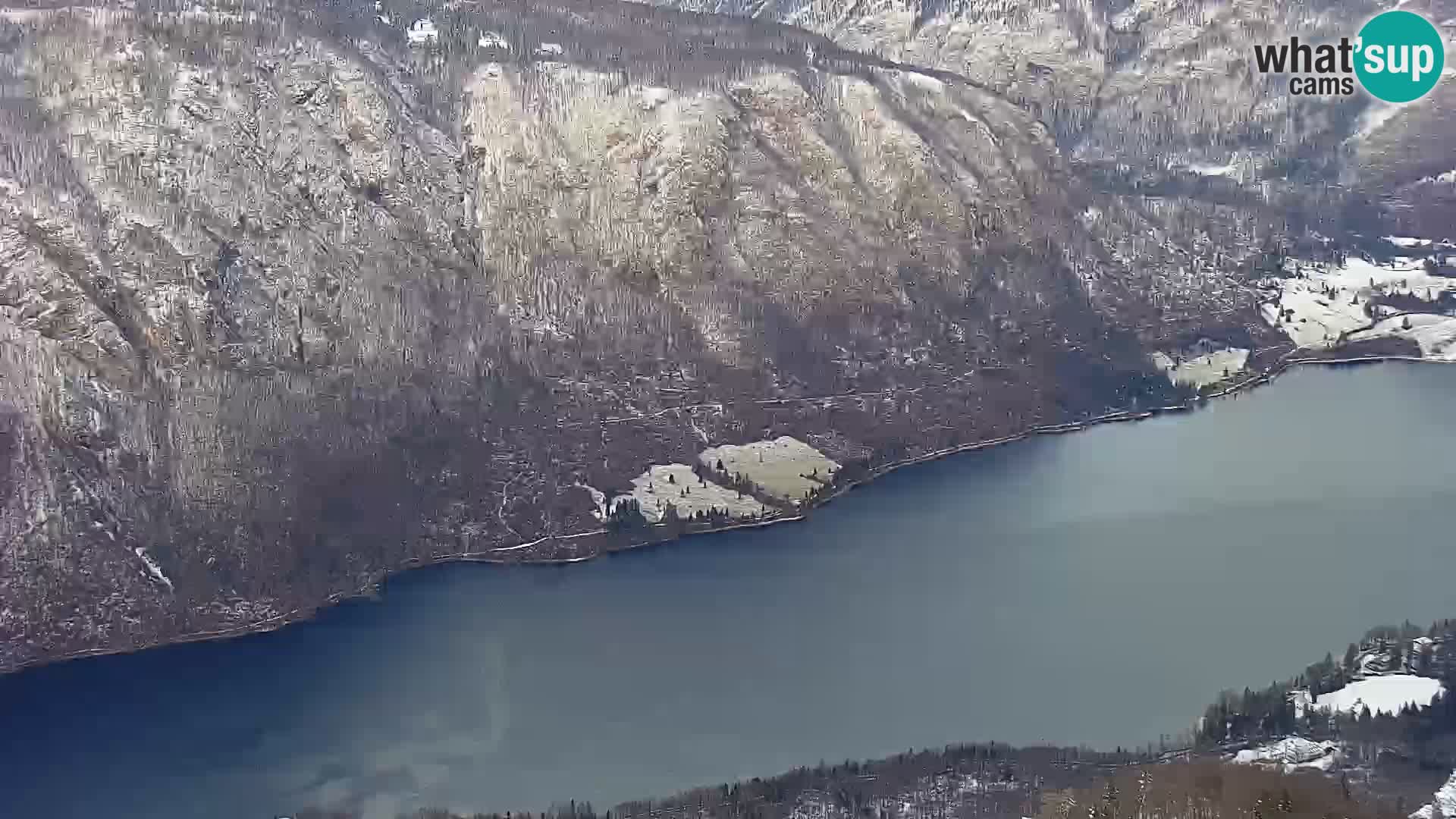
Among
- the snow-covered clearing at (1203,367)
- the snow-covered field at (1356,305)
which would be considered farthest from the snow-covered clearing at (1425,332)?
the snow-covered clearing at (1203,367)

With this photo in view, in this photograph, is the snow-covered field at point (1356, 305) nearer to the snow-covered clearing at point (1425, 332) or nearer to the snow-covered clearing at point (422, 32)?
the snow-covered clearing at point (1425, 332)

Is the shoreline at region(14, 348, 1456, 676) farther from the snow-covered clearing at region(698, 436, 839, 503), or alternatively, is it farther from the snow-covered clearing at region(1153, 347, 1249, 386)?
the snow-covered clearing at region(698, 436, 839, 503)

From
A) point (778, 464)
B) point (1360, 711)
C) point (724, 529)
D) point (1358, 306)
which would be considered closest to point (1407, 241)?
point (1358, 306)

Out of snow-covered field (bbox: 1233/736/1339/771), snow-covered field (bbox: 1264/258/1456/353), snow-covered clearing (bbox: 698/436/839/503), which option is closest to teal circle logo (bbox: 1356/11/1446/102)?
snow-covered field (bbox: 1264/258/1456/353)

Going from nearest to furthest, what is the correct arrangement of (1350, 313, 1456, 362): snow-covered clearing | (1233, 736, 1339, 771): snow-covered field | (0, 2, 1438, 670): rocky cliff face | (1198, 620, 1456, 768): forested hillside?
(1233, 736, 1339, 771): snow-covered field
(1198, 620, 1456, 768): forested hillside
(0, 2, 1438, 670): rocky cliff face
(1350, 313, 1456, 362): snow-covered clearing

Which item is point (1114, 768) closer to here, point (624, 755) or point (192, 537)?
point (624, 755)

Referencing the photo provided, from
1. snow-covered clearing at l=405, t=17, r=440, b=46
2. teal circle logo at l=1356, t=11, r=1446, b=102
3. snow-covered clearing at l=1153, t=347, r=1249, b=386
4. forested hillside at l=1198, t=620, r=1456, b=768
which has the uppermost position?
teal circle logo at l=1356, t=11, r=1446, b=102
